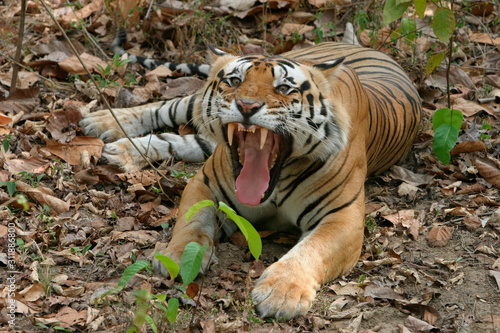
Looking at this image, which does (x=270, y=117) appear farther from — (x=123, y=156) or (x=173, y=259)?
(x=123, y=156)

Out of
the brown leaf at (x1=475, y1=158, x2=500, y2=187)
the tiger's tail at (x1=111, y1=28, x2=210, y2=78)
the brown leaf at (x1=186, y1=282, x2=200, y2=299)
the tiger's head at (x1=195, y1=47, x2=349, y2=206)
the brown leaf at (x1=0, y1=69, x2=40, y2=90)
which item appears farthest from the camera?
the tiger's tail at (x1=111, y1=28, x2=210, y2=78)

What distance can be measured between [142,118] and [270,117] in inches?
88.3

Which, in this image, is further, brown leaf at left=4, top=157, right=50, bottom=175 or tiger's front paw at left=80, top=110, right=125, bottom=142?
tiger's front paw at left=80, top=110, right=125, bottom=142

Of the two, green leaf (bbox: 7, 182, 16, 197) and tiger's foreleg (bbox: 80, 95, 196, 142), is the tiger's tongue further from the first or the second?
tiger's foreleg (bbox: 80, 95, 196, 142)

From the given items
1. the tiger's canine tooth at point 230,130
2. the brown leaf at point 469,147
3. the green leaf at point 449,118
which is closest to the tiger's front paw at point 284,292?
the tiger's canine tooth at point 230,130

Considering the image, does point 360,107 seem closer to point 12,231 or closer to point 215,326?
point 215,326

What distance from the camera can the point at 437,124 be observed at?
14.6ft

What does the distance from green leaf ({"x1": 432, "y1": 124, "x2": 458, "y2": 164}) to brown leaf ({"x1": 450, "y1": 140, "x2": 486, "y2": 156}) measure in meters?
0.47

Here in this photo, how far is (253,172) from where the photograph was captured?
3477 mm

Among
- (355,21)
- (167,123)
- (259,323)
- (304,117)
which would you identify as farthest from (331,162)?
(355,21)

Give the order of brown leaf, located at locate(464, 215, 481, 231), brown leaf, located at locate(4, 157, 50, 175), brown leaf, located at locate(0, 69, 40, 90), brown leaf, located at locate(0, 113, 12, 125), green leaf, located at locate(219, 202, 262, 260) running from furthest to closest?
brown leaf, located at locate(0, 69, 40, 90) → brown leaf, located at locate(0, 113, 12, 125) → brown leaf, located at locate(4, 157, 50, 175) → brown leaf, located at locate(464, 215, 481, 231) → green leaf, located at locate(219, 202, 262, 260)

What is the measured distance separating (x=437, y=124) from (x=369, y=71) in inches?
30.8

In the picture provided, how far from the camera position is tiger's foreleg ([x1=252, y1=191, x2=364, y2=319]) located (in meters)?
3.02

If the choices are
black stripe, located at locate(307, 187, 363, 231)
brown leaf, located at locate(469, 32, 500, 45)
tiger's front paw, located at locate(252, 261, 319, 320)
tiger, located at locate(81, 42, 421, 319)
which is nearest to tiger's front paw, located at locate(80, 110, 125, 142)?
tiger, located at locate(81, 42, 421, 319)
